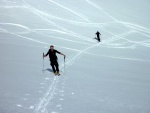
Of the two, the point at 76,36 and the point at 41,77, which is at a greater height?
the point at 76,36

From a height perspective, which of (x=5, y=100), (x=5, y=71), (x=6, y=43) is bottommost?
(x=5, y=100)

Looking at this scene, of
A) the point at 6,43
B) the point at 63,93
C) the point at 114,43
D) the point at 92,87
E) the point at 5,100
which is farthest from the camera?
the point at 114,43

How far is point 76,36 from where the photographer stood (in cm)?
2692

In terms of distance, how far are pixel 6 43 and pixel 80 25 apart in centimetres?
1419

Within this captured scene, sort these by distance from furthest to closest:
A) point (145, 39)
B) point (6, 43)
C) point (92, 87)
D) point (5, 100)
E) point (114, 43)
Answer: point (145, 39) < point (114, 43) < point (6, 43) < point (92, 87) < point (5, 100)

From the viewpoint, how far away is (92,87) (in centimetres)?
1153

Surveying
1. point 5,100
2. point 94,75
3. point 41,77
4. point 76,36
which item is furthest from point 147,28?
point 5,100

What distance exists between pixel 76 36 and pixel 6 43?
31.2ft

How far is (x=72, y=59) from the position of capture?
17.7 m

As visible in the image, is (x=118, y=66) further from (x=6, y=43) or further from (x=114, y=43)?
(x=114, y=43)

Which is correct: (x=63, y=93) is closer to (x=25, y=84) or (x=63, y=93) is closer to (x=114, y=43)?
(x=25, y=84)

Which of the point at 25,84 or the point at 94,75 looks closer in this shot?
the point at 25,84

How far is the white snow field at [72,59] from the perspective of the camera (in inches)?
378

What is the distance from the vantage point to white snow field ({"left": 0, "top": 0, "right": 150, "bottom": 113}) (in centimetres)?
959
